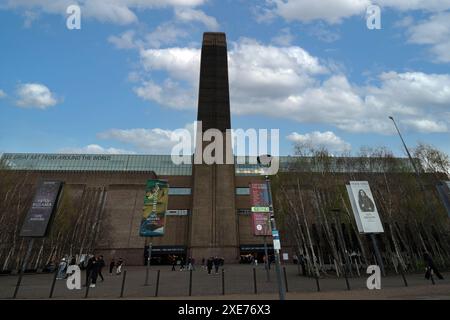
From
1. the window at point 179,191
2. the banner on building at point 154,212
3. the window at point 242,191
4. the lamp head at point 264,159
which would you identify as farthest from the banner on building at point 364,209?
the window at point 179,191

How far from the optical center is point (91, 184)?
60.3 meters

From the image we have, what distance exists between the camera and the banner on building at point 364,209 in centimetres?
1834

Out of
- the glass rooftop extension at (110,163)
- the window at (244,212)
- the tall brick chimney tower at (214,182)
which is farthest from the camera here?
the glass rooftop extension at (110,163)

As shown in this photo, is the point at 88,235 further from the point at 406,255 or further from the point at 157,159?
the point at 406,255

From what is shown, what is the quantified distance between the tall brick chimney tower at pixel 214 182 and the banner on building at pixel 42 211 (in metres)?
39.1

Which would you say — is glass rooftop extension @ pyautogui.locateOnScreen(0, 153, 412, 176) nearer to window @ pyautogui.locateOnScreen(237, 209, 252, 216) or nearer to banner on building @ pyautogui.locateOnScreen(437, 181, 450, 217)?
window @ pyautogui.locateOnScreen(237, 209, 252, 216)

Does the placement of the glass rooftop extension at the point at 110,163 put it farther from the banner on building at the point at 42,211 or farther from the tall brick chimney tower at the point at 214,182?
the banner on building at the point at 42,211

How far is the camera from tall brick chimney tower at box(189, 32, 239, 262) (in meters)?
53.3

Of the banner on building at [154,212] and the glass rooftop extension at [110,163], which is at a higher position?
the glass rooftop extension at [110,163]

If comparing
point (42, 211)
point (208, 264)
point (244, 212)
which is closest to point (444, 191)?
point (208, 264)

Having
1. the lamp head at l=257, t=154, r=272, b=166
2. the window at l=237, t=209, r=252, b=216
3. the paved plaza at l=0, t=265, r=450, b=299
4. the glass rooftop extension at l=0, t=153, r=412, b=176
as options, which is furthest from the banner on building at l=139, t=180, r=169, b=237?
the glass rooftop extension at l=0, t=153, r=412, b=176

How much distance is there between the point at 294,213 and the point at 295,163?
191 inches

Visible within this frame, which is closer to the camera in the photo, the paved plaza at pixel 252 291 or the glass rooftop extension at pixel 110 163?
the paved plaza at pixel 252 291
